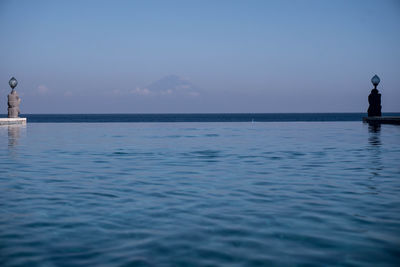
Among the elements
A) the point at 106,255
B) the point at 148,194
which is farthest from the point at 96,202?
the point at 106,255

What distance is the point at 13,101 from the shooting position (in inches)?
1887

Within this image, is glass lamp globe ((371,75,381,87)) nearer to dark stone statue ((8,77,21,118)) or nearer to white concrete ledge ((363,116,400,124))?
white concrete ledge ((363,116,400,124))

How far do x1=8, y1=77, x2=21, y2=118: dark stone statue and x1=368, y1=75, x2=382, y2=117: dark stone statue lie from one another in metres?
42.6

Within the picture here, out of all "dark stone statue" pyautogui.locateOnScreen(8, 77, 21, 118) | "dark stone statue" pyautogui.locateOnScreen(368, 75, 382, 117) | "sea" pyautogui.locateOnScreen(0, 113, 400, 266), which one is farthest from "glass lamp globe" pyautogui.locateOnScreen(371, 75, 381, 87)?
"dark stone statue" pyautogui.locateOnScreen(8, 77, 21, 118)

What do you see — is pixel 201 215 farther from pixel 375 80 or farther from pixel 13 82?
pixel 13 82

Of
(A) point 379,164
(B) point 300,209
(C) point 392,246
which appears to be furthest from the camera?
(A) point 379,164

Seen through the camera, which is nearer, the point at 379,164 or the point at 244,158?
the point at 379,164

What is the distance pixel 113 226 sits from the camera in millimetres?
5840

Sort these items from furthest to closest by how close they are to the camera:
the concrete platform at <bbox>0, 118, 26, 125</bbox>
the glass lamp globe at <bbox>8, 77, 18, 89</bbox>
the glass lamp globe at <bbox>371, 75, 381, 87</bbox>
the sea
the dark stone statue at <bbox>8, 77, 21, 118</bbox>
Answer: the glass lamp globe at <bbox>8, 77, 18, 89</bbox> < the dark stone statue at <bbox>8, 77, 21, 118</bbox> < the glass lamp globe at <bbox>371, 75, 381, 87</bbox> < the concrete platform at <bbox>0, 118, 26, 125</bbox> < the sea

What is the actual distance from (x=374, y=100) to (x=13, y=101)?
43.3m

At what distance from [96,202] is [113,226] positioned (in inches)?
70.1

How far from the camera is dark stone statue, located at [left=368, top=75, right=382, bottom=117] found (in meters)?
45.1

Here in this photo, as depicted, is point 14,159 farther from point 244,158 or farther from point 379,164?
point 379,164

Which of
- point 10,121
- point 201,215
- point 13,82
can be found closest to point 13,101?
point 10,121
